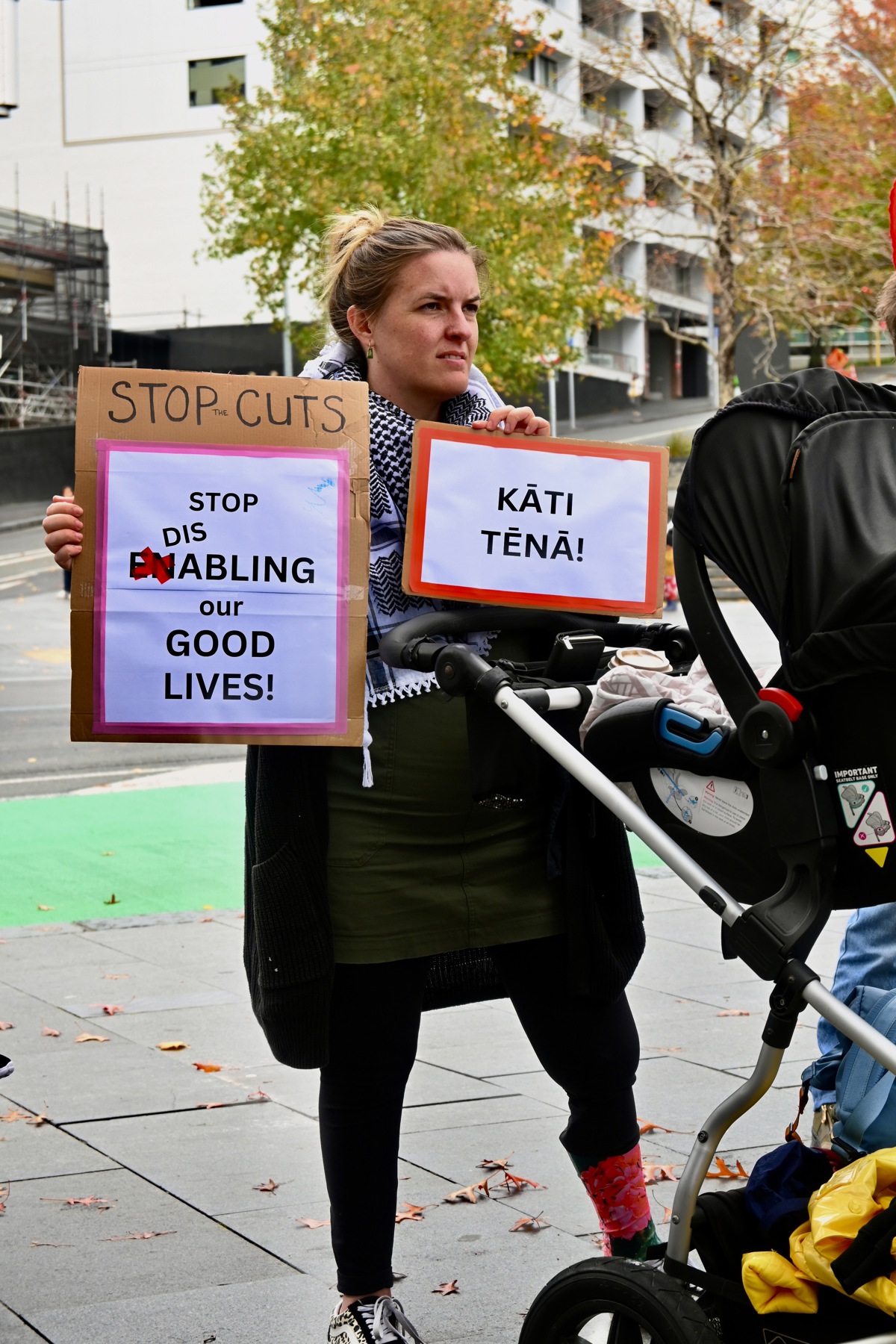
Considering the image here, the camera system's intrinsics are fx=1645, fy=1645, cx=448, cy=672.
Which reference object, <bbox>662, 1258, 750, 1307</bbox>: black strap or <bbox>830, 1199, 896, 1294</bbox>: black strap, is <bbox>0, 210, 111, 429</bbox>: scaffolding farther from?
<bbox>830, 1199, 896, 1294</bbox>: black strap

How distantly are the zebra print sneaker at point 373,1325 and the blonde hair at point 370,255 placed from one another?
1.72m

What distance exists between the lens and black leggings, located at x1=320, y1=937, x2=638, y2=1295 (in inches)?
114

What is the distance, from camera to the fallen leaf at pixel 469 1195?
147 inches

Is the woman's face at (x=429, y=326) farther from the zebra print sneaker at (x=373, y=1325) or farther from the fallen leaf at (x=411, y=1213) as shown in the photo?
the fallen leaf at (x=411, y=1213)

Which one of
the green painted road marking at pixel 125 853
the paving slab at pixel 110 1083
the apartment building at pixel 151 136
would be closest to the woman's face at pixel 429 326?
the paving slab at pixel 110 1083

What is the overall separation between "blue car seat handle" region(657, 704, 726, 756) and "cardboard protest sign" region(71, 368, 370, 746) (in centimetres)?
59

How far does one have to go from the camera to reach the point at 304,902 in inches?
111

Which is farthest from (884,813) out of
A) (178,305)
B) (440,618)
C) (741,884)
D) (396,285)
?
(178,305)

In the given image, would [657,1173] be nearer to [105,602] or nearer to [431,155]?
[105,602]

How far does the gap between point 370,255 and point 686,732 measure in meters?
1.12

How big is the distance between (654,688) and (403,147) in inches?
1069

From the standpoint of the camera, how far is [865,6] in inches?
1299

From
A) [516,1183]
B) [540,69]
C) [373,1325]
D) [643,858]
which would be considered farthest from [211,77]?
[373,1325]

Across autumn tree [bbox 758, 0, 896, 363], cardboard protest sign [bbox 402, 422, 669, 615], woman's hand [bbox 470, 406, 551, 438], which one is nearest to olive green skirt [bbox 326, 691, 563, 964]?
cardboard protest sign [bbox 402, 422, 669, 615]
